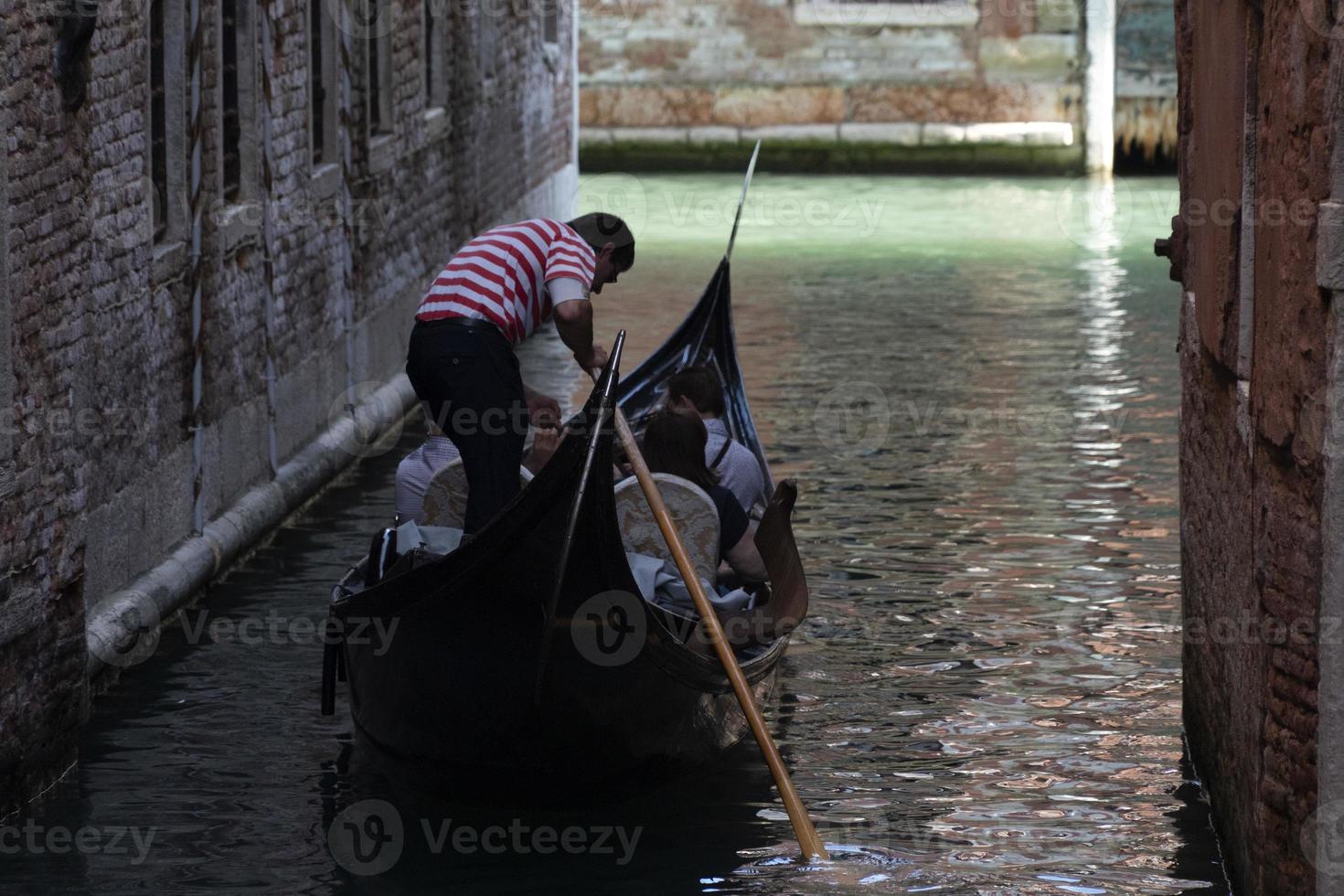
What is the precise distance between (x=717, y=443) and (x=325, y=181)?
292 cm

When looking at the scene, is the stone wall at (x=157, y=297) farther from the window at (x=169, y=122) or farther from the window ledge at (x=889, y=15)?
the window ledge at (x=889, y=15)

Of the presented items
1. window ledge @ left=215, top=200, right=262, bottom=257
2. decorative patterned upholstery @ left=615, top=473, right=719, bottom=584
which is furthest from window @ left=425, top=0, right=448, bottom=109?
decorative patterned upholstery @ left=615, top=473, right=719, bottom=584

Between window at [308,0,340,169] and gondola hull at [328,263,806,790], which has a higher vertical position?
window at [308,0,340,169]

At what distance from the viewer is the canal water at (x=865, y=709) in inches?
187

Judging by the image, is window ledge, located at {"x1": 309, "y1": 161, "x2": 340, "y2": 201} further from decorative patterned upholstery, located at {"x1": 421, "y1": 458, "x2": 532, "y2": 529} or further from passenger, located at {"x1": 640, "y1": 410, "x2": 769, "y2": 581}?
passenger, located at {"x1": 640, "y1": 410, "x2": 769, "y2": 581}

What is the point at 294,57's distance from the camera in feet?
27.9

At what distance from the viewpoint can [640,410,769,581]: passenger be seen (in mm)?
5789

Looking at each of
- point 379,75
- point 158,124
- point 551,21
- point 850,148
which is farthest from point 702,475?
point 850,148

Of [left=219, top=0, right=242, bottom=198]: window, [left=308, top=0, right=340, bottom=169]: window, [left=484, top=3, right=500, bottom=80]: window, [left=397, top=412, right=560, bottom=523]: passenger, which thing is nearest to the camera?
[left=397, top=412, right=560, bottom=523]: passenger

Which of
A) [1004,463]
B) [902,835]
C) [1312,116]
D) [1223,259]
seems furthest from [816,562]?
[1312,116]

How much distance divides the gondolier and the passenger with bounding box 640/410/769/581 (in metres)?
0.26

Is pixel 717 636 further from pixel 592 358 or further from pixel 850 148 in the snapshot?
pixel 850 148

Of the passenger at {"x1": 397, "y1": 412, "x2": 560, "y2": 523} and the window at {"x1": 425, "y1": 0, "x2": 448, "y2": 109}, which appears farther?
the window at {"x1": 425, "y1": 0, "x2": 448, "y2": 109}

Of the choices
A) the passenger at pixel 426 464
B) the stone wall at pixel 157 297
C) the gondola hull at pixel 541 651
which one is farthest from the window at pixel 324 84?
the gondola hull at pixel 541 651
